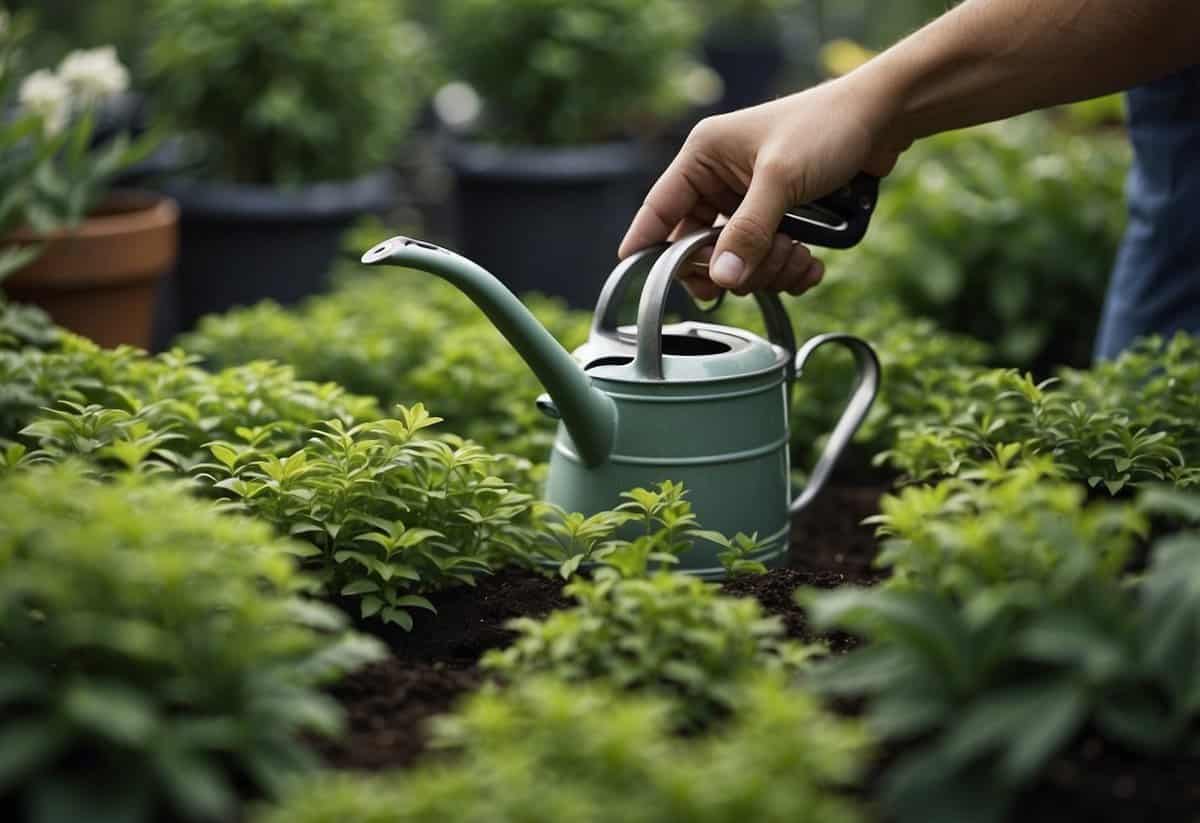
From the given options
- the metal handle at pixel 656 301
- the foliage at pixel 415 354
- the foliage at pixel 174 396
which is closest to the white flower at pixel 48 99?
the foliage at pixel 415 354

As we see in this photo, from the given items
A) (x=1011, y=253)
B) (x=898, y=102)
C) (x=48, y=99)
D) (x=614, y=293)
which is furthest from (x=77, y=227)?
(x=1011, y=253)

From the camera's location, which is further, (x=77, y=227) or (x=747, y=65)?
(x=747, y=65)

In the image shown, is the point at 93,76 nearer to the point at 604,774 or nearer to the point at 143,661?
the point at 143,661

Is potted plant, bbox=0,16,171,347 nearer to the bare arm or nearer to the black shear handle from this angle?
the bare arm

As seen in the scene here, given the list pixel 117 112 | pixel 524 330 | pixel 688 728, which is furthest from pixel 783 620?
pixel 117 112

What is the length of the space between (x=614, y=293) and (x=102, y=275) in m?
1.72

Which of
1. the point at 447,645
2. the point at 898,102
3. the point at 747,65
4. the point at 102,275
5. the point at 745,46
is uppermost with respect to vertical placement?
the point at 745,46

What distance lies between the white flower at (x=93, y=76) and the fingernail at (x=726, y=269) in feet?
6.29

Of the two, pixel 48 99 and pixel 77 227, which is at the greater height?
pixel 48 99

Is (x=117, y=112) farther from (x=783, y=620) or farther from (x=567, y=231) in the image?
(x=783, y=620)

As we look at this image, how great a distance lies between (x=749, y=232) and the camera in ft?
6.17

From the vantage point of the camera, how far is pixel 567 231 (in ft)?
15.0

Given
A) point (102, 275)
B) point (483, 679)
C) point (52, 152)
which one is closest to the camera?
point (483, 679)

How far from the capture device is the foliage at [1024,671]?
114 cm
